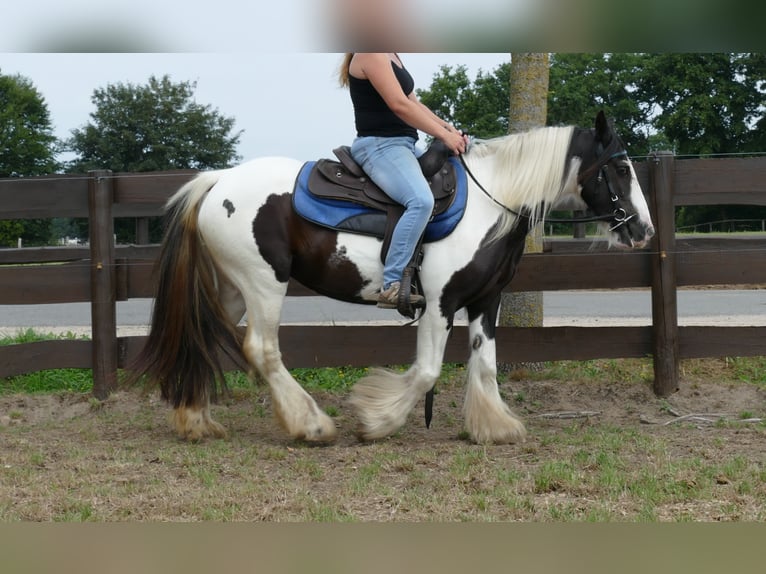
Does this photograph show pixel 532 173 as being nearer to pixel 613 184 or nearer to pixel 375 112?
pixel 613 184

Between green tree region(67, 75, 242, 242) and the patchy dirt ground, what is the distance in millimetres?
26877

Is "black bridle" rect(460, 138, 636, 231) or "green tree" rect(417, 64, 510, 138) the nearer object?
"black bridle" rect(460, 138, 636, 231)

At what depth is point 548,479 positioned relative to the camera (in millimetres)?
3705

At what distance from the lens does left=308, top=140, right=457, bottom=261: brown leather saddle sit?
477 cm

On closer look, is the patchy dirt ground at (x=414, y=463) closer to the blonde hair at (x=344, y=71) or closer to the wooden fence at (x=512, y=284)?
the wooden fence at (x=512, y=284)

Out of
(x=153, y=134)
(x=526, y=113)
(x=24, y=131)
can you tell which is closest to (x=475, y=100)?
(x=153, y=134)

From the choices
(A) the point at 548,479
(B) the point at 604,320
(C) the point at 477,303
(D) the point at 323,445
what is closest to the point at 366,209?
(C) the point at 477,303

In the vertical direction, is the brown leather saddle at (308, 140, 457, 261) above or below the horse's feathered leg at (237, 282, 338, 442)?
above

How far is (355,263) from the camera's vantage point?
4.83 meters

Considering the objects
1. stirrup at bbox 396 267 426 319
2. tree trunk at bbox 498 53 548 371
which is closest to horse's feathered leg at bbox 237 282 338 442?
stirrup at bbox 396 267 426 319

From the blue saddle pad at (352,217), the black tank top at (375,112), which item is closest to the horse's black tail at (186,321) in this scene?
the blue saddle pad at (352,217)

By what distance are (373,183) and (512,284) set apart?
6.13 feet

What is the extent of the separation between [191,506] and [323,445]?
1.61m

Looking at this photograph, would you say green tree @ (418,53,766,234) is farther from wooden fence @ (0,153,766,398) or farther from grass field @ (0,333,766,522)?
grass field @ (0,333,766,522)
